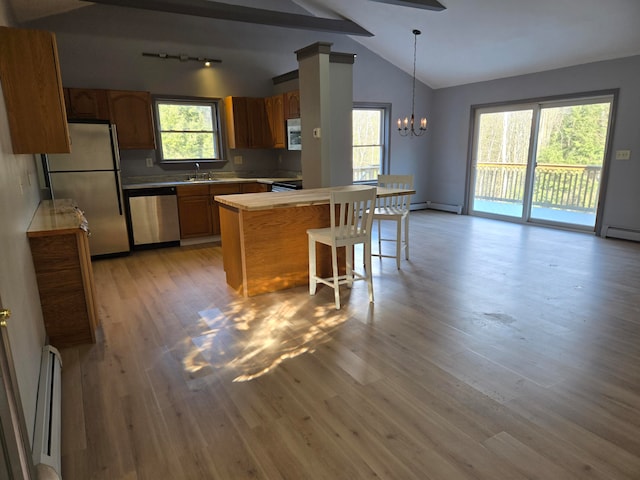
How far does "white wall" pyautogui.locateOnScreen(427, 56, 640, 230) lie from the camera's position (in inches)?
213

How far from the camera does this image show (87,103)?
5.09 metres

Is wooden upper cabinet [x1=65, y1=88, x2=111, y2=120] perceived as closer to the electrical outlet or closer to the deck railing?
the deck railing

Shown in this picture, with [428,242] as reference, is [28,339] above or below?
above

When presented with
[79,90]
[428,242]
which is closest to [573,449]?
[428,242]

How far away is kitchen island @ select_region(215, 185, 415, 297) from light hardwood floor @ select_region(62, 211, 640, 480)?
0.12 metres

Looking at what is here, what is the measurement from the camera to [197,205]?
567cm

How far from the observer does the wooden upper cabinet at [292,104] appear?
18.8 feet

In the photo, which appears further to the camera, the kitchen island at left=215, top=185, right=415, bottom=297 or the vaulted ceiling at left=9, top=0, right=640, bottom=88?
the vaulted ceiling at left=9, top=0, right=640, bottom=88

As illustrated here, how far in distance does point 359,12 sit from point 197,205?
156 inches

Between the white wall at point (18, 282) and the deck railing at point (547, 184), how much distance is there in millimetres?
6902

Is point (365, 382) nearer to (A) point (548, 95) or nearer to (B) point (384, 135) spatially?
(A) point (548, 95)

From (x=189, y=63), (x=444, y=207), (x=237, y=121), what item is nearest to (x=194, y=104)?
(x=189, y=63)

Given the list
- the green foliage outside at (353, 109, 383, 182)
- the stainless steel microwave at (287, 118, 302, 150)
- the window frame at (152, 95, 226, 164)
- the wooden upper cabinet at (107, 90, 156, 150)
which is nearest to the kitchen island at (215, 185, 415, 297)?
the stainless steel microwave at (287, 118, 302, 150)

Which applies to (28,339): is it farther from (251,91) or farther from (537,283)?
(251,91)
